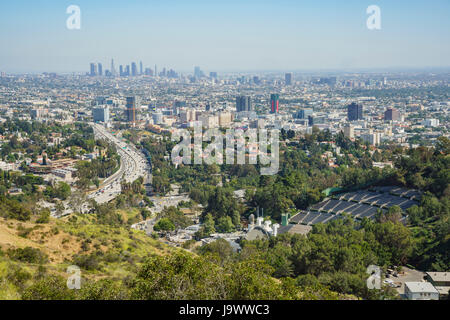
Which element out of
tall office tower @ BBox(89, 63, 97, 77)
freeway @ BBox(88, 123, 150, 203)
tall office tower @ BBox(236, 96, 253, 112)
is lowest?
freeway @ BBox(88, 123, 150, 203)

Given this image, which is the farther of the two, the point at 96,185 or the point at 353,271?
the point at 96,185

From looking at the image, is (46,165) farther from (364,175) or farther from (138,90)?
(138,90)

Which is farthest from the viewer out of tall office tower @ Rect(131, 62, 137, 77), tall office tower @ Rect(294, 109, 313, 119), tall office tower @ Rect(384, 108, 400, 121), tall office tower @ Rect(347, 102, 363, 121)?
tall office tower @ Rect(131, 62, 137, 77)

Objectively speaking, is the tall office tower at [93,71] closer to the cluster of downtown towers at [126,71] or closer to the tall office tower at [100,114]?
the cluster of downtown towers at [126,71]

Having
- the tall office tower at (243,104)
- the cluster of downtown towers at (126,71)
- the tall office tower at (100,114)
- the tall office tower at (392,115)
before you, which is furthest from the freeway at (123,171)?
the cluster of downtown towers at (126,71)

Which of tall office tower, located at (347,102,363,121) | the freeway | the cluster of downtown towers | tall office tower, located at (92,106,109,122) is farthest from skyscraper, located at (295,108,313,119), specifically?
the cluster of downtown towers

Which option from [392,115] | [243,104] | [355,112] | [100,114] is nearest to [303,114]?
[355,112]

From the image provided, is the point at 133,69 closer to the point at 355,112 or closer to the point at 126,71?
the point at 126,71

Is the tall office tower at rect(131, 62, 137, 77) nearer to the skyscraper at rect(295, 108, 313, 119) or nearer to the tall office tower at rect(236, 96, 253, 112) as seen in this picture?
the tall office tower at rect(236, 96, 253, 112)

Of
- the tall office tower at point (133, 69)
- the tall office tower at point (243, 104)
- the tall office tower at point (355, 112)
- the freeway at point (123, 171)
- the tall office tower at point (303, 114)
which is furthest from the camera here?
the tall office tower at point (133, 69)

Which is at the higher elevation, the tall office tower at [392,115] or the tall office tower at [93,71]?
the tall office tower at [93,71]
